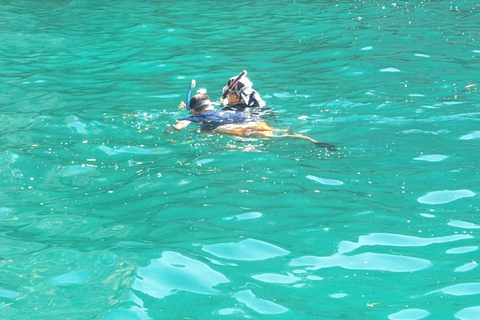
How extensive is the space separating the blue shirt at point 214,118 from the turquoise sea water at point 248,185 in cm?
18

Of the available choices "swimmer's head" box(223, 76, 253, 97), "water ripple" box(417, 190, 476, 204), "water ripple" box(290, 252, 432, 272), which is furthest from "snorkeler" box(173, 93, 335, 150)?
"water ripple" box(290, 252, 432, 272)

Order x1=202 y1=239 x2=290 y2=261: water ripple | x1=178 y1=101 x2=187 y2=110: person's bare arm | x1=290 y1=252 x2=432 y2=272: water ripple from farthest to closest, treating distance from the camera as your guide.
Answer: x1=178 y1=101 x2=187 y2=110: person's bare arm
x1=202 y1=239 x2=290 y2=261: water ripple
x1=290 y1=252 x2=432 y2=272: water ripple

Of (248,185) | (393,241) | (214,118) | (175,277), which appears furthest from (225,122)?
(175,277)

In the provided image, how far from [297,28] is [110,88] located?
467cm

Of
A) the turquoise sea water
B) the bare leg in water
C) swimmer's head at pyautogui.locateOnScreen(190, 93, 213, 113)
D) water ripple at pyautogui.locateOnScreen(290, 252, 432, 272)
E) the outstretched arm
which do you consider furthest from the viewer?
swimmer's head at pyautogui.locateOnScreen(190, 93, 213, 113)

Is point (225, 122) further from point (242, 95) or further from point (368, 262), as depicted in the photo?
point (368, 262)

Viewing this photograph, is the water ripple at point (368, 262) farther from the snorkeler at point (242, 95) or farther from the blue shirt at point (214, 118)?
the snorkeler at point (242, 95)

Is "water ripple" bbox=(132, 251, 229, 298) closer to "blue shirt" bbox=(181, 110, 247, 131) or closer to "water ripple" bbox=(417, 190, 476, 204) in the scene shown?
"water ripple" bbox=(417, 190, 476, 204)

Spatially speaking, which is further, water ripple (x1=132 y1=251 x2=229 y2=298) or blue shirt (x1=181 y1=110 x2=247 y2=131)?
blue shirt (x1=181 y1=110 x2=247 y2=131)

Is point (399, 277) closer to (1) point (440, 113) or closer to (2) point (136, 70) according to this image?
(1) point (440, 113)

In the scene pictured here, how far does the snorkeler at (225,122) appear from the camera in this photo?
7602mm

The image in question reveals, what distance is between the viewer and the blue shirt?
7.79 meters

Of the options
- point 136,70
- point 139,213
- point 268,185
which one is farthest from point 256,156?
point 136,70

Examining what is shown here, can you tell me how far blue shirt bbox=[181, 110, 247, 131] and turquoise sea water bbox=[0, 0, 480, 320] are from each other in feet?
0.60
